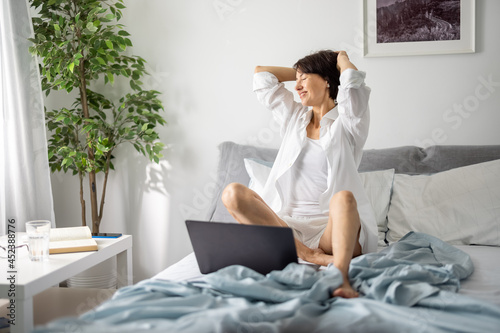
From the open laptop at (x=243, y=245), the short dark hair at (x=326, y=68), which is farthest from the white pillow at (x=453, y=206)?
the open laptop at (x=243, y=245)

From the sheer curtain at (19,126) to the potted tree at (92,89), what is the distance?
0.30 feet

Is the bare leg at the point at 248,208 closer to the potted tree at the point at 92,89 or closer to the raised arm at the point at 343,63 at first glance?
the raised arm at the point at 343,63

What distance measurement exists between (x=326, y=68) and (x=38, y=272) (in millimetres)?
1378

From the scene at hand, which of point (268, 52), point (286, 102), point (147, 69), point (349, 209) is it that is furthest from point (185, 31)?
point (349, 209)

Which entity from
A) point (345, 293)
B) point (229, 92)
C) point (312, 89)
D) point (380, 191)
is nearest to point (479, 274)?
point (345, 293)

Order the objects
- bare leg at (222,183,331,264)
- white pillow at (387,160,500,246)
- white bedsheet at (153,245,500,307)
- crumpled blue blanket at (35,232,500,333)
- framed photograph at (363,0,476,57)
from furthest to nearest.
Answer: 1. framed photograph at (363,0,476,57)
2. white pillow at (387,160,500,246)
3. bare leg at (222,183,331,264)
4. white bedsheet at (153,245,500,307)
5. crumpled blue blanket at (35,232,500,333)

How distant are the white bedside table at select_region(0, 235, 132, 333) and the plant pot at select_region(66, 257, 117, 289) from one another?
1.60 ft

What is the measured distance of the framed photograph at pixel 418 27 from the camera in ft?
8.25

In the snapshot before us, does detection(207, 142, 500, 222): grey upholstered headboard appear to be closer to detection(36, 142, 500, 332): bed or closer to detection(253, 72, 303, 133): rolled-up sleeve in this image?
detection(36, 142, 500, 332): bed

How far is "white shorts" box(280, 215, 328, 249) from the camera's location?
1838 millimetres

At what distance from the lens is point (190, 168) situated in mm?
2883

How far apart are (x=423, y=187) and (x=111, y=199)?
181cm

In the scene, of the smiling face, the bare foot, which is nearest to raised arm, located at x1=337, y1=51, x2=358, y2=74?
the smiling face

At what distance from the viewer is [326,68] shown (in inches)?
83.1
